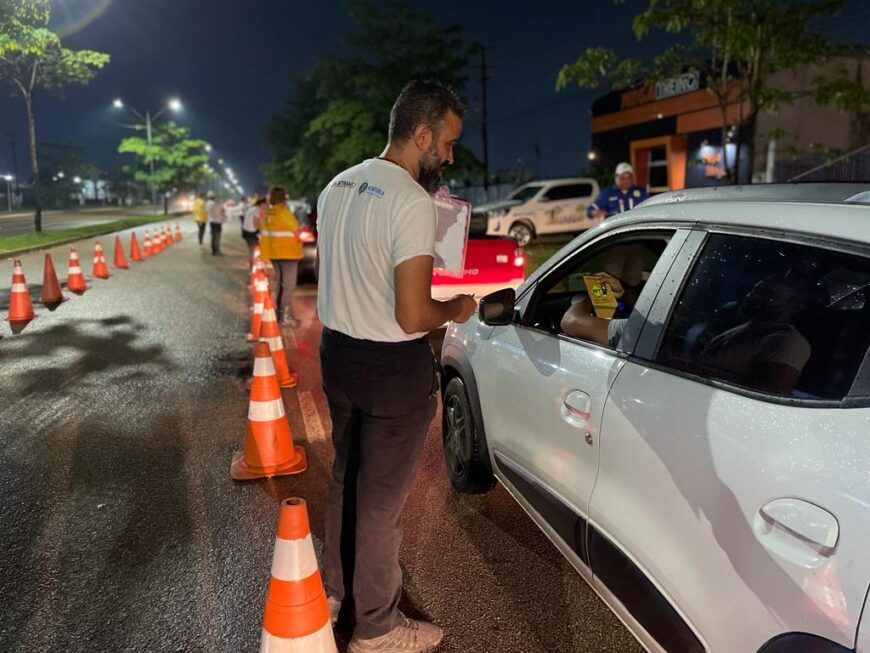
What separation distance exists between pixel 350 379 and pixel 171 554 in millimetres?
1616

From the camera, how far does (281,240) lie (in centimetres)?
837

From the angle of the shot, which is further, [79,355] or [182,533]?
[79,355]

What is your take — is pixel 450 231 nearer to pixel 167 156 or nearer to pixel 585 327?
pixel 585 327

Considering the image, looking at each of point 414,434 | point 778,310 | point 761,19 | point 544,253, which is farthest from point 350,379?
point 544,253

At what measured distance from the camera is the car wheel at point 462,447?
12.2ft

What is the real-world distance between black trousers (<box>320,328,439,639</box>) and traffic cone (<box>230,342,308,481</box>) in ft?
5.65

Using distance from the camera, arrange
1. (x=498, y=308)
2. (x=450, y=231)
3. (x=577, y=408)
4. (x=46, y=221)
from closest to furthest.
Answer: (x=577, y=408) < (x=450, y=231) < (x=498, y=308) < (x=46, y=221)

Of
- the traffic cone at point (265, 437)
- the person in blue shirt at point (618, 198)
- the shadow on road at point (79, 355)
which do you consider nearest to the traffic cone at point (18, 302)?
the shadow on road at point (79, 355)

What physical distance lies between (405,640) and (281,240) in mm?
6440

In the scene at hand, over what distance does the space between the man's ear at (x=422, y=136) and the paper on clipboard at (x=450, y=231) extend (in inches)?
12.8

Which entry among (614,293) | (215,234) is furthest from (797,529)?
(215,234)

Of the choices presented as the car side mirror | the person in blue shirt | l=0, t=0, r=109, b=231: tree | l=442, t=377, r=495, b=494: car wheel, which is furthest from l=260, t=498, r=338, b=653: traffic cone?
l=0, t=0, r=109, b=231: tree

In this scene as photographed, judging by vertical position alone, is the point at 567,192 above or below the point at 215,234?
above

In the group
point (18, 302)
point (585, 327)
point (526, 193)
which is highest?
point (526, 193)
